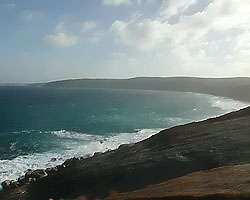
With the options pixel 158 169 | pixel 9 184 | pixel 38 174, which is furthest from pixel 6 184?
pixel 158 169

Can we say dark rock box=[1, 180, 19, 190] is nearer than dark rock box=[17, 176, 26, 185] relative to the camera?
Yes

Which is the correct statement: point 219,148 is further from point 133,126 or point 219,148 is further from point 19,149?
point 133,126

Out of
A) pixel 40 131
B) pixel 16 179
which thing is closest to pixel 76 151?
pixel 16 179

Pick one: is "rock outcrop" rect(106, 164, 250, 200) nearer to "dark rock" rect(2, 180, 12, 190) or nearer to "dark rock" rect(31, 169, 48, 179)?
"dark rock" rect(31, 169, 48, 179)

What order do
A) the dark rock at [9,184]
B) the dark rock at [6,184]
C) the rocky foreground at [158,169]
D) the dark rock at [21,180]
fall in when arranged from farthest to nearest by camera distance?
the dark rock at [21,180] → the dark rock at [6,184] → the dark rock at [9,184] → the rocky foreground at [158,169]

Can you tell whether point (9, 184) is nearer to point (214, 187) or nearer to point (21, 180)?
point (21, 180)

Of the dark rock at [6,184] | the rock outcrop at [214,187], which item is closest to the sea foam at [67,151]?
the dark rock at [6,184]

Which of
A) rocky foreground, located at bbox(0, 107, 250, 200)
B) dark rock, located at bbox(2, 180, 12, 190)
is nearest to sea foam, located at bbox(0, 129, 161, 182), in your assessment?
dark rock, located at bbox(2, 180, 12, 190)

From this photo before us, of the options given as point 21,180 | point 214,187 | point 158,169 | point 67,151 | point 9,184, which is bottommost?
point 9,184

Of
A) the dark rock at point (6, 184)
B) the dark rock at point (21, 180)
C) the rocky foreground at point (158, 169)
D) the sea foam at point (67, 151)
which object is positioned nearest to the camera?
the rocky foreground at point (158, 169)

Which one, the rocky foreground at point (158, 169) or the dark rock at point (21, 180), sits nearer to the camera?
the rocky foreground at point (158, 169)

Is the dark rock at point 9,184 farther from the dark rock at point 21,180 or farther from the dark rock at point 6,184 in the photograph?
the dark rock at point 21,180
